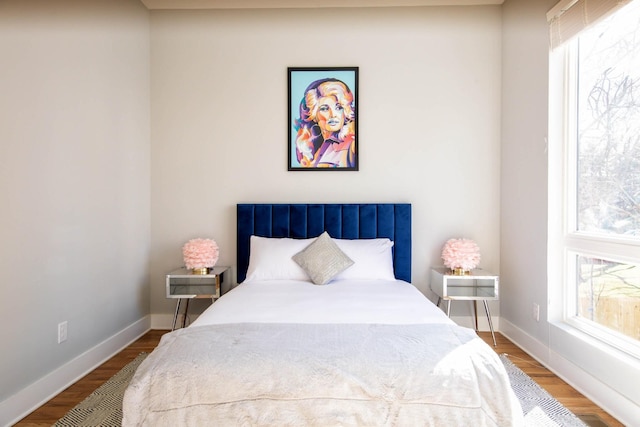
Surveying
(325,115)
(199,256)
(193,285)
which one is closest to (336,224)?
(325,115)

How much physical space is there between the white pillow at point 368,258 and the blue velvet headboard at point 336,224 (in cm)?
17

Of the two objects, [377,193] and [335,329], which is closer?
[335,329]

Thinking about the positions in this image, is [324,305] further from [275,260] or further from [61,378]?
[61,378]

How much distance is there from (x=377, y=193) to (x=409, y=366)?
2.25 meters

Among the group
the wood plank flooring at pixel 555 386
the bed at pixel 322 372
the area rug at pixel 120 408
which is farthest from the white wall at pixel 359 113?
the bed at pixel 322 372

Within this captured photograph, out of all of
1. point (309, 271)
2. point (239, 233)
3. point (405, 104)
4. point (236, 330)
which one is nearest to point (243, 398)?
point (236, 330)

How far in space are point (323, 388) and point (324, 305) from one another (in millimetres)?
847

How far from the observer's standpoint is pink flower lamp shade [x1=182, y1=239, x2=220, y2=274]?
3.44 meters

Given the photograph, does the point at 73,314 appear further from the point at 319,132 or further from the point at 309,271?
the point at 319,132

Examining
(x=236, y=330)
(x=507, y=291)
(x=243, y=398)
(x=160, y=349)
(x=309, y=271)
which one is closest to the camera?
(x=243, y=398)

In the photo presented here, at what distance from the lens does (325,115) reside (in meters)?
3.72

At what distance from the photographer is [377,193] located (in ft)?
12.3

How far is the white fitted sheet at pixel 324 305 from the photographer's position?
218 cm

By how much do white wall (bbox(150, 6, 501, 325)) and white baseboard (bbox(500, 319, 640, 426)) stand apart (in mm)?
591
